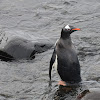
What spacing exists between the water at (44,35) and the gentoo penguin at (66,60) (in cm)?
28

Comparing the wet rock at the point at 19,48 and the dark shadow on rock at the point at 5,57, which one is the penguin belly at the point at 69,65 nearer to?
the wet rock at the point at 19,48

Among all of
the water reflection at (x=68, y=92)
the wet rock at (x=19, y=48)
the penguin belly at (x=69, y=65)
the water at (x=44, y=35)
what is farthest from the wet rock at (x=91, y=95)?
the wet rock at (x=19, y=48)

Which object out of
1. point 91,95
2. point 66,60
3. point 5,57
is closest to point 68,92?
point 66,60

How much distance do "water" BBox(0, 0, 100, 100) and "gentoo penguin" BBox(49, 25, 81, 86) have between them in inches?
11.1

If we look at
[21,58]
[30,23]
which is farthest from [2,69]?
[30,23]

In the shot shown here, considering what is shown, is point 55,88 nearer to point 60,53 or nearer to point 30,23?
point 60,53

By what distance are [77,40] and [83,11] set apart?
262cm

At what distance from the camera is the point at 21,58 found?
25.5 feet

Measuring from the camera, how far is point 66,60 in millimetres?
6500

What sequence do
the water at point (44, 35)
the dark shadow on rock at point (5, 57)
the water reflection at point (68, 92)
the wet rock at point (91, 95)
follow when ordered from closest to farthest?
1. the wet rock at point (91, 95)
2. the water reflection at point (68, 92)
3. the water at point (44, 35)
4. the dark shadow on rock at point (5, 57)

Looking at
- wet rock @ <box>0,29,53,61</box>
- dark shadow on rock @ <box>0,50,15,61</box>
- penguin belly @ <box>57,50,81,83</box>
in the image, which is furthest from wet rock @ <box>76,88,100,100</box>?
dark shadow on rock @ <box>0,50,15,61</box>

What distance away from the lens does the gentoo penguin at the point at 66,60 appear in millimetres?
6496

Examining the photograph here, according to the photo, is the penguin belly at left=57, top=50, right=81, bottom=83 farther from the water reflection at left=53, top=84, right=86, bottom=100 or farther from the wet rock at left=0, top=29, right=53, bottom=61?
the wet rock at left=0, top=29, right=53, bottom=61

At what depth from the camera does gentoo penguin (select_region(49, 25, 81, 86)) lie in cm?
650
